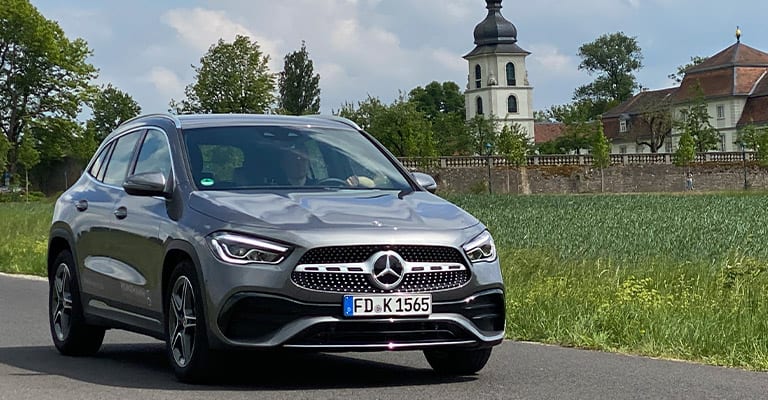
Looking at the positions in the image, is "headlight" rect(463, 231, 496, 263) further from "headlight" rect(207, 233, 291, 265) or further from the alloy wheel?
the alloy wheel

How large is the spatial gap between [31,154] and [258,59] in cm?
2338

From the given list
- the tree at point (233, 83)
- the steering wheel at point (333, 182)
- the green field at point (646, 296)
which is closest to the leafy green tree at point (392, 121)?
the tree at point (233, 83)

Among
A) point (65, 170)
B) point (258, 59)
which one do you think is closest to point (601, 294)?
point (258, 59)

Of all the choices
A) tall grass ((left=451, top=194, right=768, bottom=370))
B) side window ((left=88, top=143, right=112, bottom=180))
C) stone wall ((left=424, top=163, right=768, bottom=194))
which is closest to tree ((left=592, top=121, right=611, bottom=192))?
stone wall ((left=424, top=163, right=768, bottom=194))

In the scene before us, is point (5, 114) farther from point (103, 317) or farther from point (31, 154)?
point (103, 317)

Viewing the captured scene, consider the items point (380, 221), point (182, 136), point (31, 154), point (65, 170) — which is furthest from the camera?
point (65, 170)

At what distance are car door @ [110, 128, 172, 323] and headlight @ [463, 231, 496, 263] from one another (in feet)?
6.12

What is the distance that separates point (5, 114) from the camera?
9419cm

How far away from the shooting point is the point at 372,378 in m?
8.58

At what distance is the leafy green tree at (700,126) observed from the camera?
12388 centimetres

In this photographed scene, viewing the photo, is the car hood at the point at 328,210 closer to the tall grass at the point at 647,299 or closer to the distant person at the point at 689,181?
the tall grass at the point at 647,299

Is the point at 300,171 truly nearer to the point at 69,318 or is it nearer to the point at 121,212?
the point at 121,212

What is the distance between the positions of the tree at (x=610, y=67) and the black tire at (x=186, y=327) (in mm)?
155769

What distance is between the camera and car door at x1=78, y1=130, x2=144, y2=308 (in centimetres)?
963
